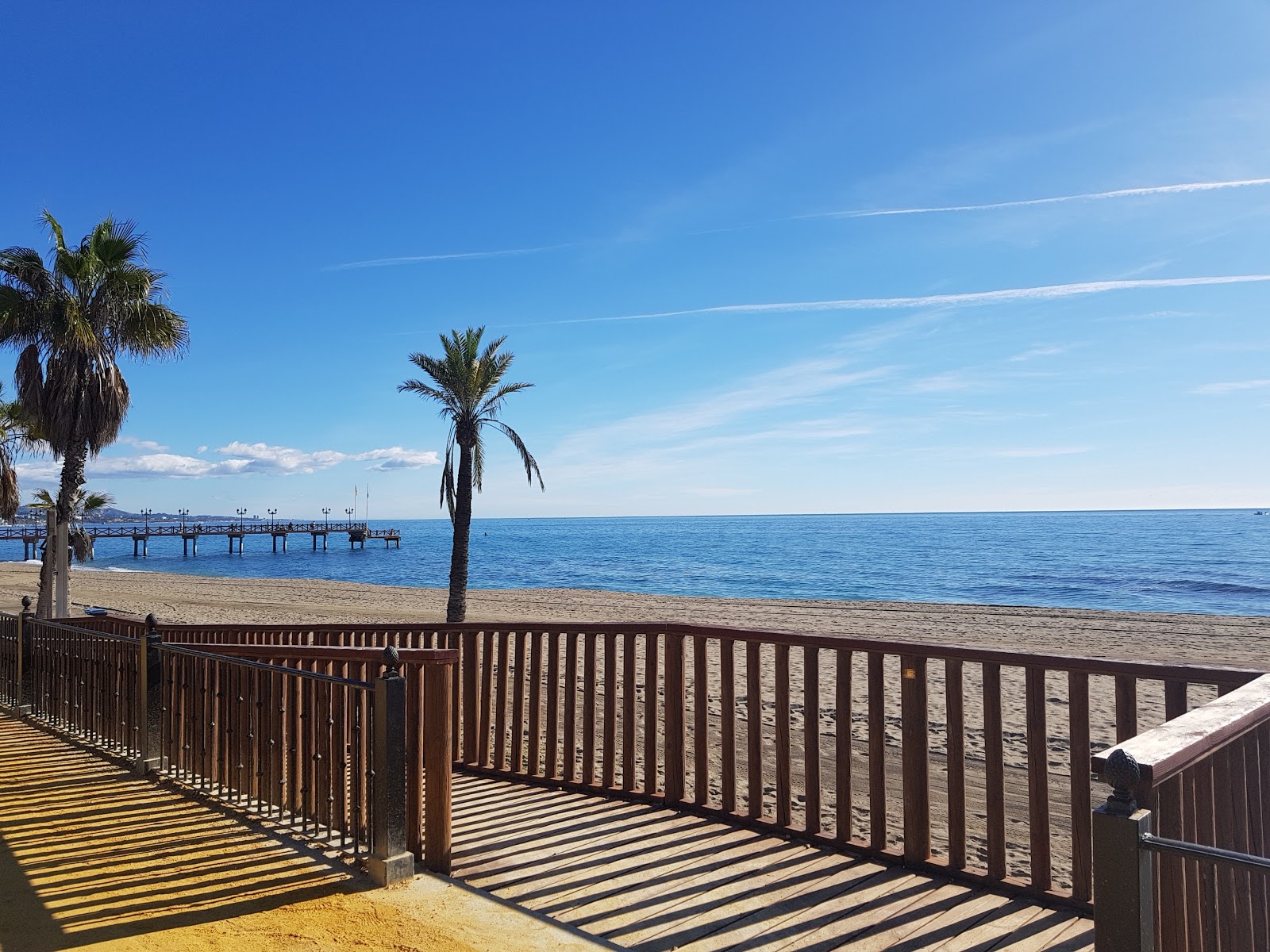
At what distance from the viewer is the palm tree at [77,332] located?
14.2 meters

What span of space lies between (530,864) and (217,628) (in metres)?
5.84

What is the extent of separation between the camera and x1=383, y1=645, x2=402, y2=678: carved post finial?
12.8 feet

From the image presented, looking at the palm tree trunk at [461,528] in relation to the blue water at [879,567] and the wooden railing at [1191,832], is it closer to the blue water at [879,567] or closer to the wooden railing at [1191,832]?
the wooden railing at [1191,832]

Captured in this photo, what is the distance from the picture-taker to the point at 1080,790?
3664 millimetres

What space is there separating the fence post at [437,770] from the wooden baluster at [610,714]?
1.27 m

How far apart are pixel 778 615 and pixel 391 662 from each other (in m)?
25.9

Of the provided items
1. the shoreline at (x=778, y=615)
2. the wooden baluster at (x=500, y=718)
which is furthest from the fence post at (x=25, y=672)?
the shoreline at (x=778, y=615)

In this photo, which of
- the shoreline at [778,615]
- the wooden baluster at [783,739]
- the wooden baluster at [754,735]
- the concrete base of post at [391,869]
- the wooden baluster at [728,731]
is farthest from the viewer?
the shoreline at [778,615]

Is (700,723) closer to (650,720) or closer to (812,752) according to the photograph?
(650,720)

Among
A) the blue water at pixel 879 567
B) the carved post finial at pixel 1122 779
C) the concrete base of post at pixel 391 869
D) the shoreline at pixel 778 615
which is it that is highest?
the carved post finial at pixel 1122 779

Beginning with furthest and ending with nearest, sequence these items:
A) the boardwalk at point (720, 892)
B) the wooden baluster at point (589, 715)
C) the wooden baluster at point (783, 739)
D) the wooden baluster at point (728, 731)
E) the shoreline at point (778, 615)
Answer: the shoreline at point (778, 615) → the wooden baluster at point (589, 715) → the wooden baluster at point (728, 731) → the wooden baluster at point (783, 739) → the boardwalk at point (720, 892)

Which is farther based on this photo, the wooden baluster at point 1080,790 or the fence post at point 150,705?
the fence post at point 150,705

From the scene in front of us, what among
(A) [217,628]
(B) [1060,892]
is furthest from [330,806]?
(A) [217,628]

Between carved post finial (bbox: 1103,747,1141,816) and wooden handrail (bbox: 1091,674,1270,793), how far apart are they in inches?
0.4
